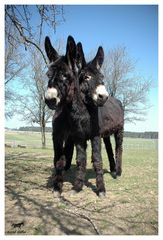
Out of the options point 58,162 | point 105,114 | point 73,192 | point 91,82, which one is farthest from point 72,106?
point 73,192

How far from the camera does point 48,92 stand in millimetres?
4359

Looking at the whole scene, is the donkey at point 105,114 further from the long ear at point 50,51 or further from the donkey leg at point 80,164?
the donkey leg at point 80,164

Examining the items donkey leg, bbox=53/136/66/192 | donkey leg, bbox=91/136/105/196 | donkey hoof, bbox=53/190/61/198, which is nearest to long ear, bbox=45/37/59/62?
donkey leg, bbox=53/136/66/192

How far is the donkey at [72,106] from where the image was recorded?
4.55 meters

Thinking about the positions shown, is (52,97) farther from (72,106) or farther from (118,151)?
(118,151)

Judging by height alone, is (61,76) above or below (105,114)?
above

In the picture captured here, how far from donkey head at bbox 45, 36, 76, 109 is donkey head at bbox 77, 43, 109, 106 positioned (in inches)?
8.5

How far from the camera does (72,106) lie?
5.00 meters

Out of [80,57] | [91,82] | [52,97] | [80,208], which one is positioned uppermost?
[80,57]

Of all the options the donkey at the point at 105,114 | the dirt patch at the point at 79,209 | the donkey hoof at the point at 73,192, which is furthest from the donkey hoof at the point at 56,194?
the donkey at the point at 105,114

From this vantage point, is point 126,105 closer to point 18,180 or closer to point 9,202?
point 18,180

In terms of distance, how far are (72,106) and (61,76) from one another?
2.31 feet

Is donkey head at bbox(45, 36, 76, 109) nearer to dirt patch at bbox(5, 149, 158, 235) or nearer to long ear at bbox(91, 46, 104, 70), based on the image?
long ear at bbox(91, 46, 104, 70)
